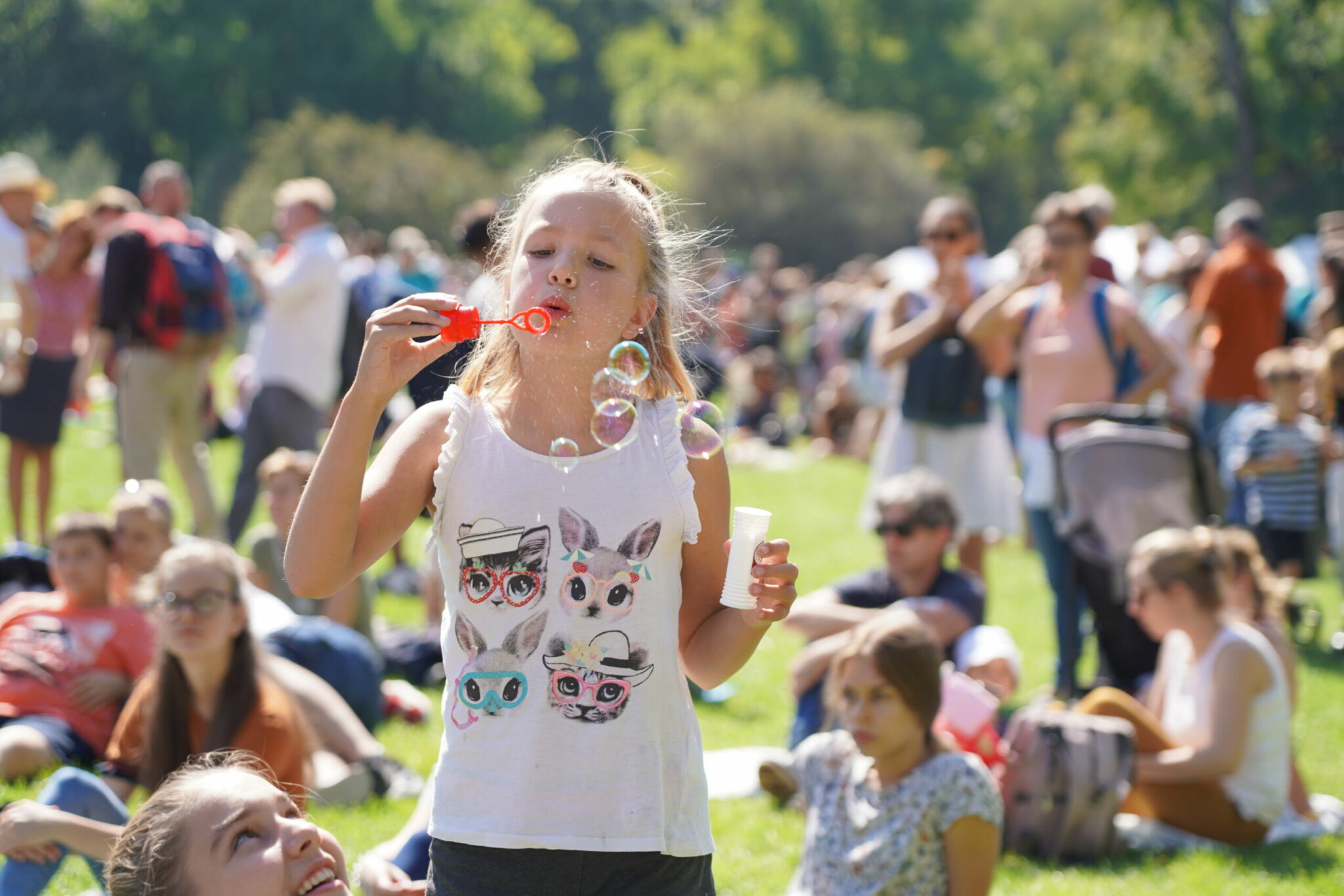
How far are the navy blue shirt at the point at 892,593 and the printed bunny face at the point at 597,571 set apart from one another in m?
3.27

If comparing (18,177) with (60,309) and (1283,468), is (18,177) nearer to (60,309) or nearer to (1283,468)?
(60,309)

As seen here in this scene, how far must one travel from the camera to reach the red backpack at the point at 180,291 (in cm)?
745

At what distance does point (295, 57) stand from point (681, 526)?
5301 centimetres

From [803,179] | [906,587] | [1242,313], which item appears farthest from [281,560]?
[803,179]

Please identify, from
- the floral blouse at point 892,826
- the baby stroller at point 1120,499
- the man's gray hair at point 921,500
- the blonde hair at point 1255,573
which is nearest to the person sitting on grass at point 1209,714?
Answer: the blonde hair at point 1255,573

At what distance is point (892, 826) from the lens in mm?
3598

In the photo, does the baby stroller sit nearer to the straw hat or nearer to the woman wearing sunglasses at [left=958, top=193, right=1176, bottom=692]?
the woman wearing sunglasses at [left=958, top=193, right=1176, bottom=692]

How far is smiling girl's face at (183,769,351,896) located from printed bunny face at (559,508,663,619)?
587 mm

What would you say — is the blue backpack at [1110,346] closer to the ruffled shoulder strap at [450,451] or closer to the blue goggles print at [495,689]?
the ruffled shoulder strap at [450,451]

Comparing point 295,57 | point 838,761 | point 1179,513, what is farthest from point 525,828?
point 295,57

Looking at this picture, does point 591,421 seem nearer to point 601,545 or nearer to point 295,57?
point 601,545

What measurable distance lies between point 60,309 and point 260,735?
5.29 metres

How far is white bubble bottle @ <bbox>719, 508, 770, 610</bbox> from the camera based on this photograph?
2.04 metres

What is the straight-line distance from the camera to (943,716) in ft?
14.6
